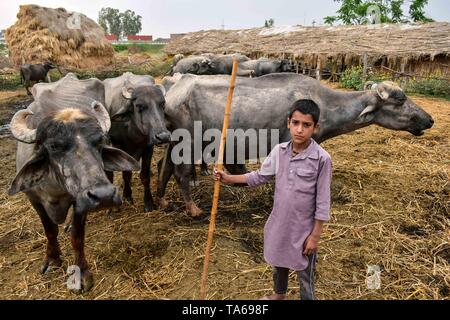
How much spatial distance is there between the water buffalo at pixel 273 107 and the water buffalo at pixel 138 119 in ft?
0.77

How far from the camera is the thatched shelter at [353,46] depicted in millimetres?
13701

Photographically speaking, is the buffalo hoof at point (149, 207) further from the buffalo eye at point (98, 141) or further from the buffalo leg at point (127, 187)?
the buffalo eye at point (98, 141)

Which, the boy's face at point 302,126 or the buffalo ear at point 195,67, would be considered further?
the buffalo ear at point 195,67

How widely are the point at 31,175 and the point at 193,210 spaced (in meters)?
1.81

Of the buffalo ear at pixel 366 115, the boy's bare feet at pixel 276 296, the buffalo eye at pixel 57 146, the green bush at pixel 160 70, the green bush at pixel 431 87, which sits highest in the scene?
the green bush at pixel 160 70

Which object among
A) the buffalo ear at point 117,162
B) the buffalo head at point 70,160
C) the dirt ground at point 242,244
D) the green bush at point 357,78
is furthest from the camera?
the green bush at point 357,78

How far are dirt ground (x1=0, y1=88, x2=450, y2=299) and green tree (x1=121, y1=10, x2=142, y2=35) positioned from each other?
8146 centimetres

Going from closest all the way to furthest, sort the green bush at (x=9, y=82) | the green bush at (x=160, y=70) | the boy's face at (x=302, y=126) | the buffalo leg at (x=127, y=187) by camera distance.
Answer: the boy's face at (x=302, y=126), the buffalo leg at (x=127, y=187), the green bush at (x=9, y=82), the green bush at (x=160, y=70)

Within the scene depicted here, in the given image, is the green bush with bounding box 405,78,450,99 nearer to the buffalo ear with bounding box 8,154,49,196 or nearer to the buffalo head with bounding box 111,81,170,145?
the buffalo head with bounding box 111,81,170,145

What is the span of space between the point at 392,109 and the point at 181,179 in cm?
250

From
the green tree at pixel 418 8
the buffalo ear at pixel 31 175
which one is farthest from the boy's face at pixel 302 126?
the green tree at pixel 418 8
